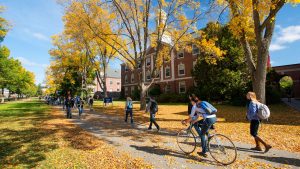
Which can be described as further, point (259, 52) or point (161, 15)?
point (161, 15)

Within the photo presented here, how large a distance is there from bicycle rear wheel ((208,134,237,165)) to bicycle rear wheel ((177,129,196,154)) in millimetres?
1011

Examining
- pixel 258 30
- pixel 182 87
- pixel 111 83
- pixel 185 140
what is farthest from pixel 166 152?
→ pixel 111 83

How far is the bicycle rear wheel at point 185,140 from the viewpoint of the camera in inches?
292

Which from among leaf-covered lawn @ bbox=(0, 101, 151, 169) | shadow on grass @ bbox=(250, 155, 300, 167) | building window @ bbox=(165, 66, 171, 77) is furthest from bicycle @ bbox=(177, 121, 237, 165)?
building window @ bbox=(165, 66, 171, 77)

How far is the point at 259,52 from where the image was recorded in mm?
12414

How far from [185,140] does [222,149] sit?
1.64m

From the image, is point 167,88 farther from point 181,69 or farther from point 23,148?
point 23,148

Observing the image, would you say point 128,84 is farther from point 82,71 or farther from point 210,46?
point 210,46

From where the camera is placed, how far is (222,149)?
634cm

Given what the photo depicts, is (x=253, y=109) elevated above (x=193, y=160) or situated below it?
above

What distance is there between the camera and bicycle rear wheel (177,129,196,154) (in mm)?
7425

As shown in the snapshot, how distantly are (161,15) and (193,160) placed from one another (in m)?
15.5

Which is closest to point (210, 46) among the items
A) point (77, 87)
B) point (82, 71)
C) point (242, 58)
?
point (242, 58)

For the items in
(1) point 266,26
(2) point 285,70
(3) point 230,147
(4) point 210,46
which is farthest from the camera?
(2) point 285,70
